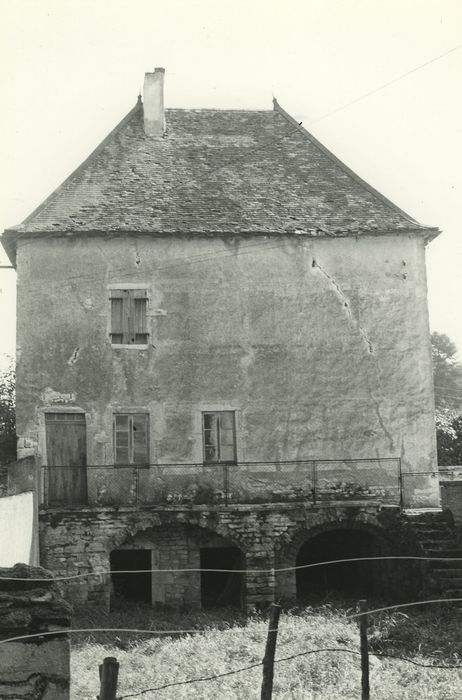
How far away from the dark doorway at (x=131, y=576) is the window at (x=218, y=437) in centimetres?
281

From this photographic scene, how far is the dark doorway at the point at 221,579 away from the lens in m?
20.8

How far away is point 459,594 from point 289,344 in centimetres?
752

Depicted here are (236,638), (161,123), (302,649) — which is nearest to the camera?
(302,649)

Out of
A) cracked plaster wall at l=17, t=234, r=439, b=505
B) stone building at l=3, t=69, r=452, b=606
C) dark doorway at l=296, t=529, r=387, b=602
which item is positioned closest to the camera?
dark doorway at l=296, t=529, r=387, b=602

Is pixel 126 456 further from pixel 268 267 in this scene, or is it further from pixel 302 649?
pixel 302 649

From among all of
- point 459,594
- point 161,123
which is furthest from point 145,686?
point 161,123

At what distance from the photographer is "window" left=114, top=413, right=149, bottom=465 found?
21672 millimetres

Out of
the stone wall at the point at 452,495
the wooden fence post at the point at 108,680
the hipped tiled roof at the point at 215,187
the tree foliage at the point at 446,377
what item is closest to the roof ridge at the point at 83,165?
the hipped tiled roof at the point at 215,187

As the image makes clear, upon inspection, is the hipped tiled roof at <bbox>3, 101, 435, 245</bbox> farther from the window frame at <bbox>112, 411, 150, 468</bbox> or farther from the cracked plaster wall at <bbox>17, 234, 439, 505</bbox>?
the window frame at <bbox>112, 411, 150, 468</bbox>

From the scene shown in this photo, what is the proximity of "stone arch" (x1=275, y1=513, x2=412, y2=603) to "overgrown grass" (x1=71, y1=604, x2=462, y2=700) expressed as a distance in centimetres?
148

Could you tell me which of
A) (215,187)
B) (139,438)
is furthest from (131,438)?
(215,187)

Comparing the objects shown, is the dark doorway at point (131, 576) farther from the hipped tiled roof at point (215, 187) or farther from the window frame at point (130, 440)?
the hipped tiled roof at point (215, 187)

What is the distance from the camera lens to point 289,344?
2244cm

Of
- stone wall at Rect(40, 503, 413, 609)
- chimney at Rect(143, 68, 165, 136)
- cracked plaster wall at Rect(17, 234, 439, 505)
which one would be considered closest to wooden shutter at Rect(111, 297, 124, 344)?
cracked plaster wall at Rect(17, 234, 439, 505)
